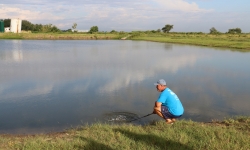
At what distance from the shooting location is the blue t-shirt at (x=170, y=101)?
204 inches

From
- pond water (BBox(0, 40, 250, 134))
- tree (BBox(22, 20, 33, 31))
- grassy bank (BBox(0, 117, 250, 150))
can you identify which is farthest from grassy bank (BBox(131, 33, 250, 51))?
tree (BBox(22, 20, 33, 31))

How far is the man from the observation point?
17.0 feet

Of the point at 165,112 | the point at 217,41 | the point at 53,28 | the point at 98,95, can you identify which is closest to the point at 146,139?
the point at 165,112

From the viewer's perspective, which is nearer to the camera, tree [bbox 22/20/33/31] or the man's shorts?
the man's shorts

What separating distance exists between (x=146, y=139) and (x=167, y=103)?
106cm

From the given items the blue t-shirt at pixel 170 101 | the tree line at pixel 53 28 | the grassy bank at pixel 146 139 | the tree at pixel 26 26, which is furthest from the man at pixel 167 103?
the tree at pixel 26 26

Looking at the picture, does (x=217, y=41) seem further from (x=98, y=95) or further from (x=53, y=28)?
(x=53, y=28)

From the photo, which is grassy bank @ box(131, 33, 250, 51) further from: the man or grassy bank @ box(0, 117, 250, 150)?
grassy bank @ box(0, 117, 250, 150)

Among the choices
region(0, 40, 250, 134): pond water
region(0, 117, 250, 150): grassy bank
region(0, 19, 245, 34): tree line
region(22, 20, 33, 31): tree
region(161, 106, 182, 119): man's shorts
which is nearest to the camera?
region(0, 117, 250, 150): grassy bank

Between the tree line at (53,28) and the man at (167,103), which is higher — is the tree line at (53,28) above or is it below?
above

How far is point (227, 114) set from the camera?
7.15 metres

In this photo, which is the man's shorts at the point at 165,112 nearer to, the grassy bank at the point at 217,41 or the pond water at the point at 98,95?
the pond water at the point at 98,95

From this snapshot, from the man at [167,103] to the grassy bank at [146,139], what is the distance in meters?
0.27

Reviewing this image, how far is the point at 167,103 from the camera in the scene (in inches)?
207
